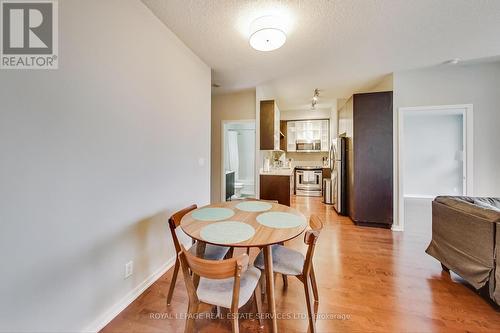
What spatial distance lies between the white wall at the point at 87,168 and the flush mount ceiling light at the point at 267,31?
96 cm

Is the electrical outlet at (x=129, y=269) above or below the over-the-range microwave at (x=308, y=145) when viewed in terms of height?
below

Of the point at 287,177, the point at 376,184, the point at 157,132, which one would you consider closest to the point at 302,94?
the point at 287,177

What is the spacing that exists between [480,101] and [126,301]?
541cm

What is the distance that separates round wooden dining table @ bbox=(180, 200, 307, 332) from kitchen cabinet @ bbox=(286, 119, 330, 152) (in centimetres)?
483

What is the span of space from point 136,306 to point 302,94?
15.7ft

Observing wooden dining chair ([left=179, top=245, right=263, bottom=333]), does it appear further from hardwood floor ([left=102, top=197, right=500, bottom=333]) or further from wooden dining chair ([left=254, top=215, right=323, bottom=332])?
hardwood floor ([left=102, top=197, right=500, bottom=333])

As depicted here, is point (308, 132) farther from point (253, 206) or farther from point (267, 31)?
point (253, 206)

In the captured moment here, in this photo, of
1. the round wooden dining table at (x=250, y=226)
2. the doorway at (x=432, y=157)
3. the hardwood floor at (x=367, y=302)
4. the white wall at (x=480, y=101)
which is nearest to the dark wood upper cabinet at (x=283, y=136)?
the doorway at (x=432, y=157)

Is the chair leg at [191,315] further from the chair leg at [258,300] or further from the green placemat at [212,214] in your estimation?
the green placemat at [212,214]

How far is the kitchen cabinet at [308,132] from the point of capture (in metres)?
6.27

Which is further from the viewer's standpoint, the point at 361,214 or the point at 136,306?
the point at 361,214

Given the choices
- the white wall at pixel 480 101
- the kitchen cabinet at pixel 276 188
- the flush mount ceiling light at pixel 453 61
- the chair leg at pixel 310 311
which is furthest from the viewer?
the kitchen cabinet at pixel 276 188

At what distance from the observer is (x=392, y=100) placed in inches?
133

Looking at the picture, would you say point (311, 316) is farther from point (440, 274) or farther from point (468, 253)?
point (440, 274)
